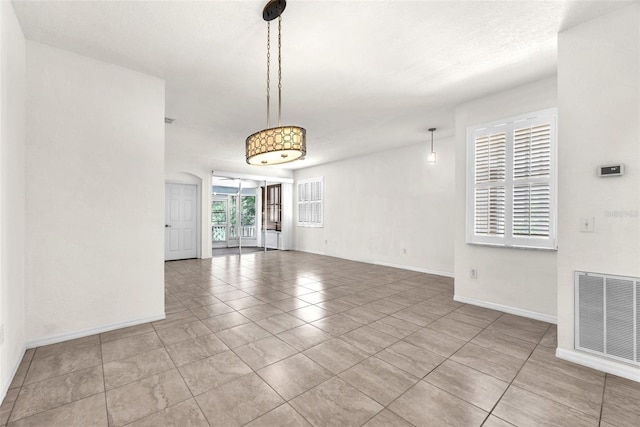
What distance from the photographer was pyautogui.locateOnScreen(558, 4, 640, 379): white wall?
2.12 meters

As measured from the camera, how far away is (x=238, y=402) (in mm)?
1794

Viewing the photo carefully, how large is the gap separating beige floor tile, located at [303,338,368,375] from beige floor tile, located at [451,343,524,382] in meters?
0.84

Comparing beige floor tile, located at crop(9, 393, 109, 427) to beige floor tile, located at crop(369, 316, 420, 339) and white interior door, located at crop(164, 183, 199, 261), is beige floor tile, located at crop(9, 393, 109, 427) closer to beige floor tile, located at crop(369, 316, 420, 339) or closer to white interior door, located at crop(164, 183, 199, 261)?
beige floor tile, located at crop(369, 316, 420, 339)

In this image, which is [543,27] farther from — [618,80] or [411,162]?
[411,162]

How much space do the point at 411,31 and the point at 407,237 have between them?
177 inches

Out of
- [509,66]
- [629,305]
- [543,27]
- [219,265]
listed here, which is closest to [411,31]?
[543,27]

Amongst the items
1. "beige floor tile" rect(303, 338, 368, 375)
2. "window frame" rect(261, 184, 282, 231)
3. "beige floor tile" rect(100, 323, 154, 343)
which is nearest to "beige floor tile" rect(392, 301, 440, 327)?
"beige floor tile" rect(303, 338, 368, 375)

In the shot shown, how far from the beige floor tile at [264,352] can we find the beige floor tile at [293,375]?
79 millimetres

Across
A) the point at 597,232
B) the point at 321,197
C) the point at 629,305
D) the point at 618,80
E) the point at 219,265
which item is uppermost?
the point at 618,80

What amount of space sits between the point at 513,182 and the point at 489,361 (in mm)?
2157

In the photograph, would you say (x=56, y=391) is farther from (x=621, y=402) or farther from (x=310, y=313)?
(x=621, y=402)

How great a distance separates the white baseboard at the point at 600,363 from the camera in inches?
82.0

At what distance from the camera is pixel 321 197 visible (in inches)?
331

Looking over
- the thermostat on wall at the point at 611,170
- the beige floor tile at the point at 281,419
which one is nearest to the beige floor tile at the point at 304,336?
the beige floor tile at the point at 281,419
